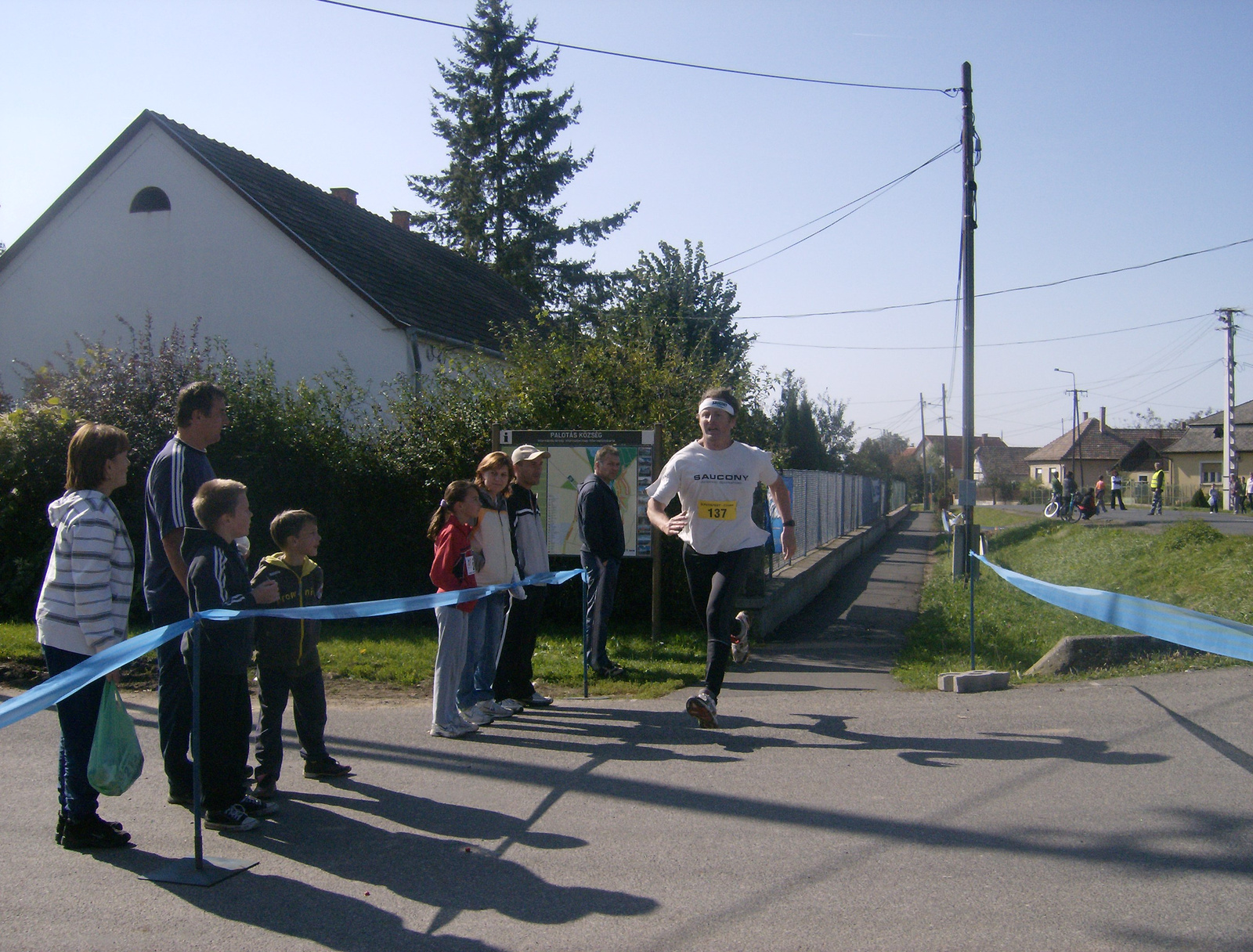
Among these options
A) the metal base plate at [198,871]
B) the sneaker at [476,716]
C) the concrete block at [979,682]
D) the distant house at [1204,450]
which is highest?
the distant house at [1204,450]

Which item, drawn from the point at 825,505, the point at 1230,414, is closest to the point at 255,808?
the point at 825,505

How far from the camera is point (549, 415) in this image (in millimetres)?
11242

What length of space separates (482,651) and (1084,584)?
12.3 m

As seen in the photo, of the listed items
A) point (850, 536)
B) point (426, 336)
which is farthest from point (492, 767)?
point (850, 536)

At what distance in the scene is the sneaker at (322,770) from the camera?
5.05m

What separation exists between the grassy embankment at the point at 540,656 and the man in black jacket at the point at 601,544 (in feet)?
0.94

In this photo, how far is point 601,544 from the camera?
818cm

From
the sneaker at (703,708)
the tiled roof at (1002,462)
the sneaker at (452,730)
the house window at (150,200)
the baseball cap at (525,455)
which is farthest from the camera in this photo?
the tiled roof at (1002,462)

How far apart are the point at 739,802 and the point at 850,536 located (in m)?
19.7

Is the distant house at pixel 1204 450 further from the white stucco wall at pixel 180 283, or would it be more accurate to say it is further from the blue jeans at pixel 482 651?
the blue jeans at pixel 482 651

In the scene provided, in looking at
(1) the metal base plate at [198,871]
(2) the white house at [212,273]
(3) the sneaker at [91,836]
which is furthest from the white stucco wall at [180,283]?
(1) the metal base plate at [198,871]

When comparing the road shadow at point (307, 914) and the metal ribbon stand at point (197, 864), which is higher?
the metal ribbon stand at point (197, 864)

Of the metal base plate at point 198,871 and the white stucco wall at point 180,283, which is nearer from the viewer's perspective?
the metal base plate at point 198,871

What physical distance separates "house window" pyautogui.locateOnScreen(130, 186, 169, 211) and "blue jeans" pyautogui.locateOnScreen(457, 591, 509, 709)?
1606cm
